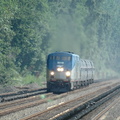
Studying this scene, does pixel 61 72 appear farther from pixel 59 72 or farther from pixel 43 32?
pixel 43 32

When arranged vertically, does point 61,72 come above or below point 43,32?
below

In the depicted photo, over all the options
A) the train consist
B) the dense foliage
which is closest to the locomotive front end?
the train consist

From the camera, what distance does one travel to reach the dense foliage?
31.5m

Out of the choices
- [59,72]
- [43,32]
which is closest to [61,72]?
[59,72]

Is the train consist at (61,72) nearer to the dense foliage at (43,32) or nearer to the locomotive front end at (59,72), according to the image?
the locomotive front end at (59,72)

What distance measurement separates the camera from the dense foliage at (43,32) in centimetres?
3152

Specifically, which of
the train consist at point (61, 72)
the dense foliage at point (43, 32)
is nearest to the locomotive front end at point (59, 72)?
the train consist at point (61, 72)

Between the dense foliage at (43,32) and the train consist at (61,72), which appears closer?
the train consist at (61,72)

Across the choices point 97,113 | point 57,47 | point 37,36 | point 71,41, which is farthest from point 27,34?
point 97,113

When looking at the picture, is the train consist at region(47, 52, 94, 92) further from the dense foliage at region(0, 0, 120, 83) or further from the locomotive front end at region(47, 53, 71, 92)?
the dense foliage at region(0, 0, 120, 83)

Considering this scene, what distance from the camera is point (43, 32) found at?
136ft

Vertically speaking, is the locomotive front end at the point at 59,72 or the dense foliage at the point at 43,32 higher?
the dense foliage at the point at 43,32

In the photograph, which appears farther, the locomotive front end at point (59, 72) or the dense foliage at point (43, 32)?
the dense foliage at point (43, 32)

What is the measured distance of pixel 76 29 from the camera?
53438mm
